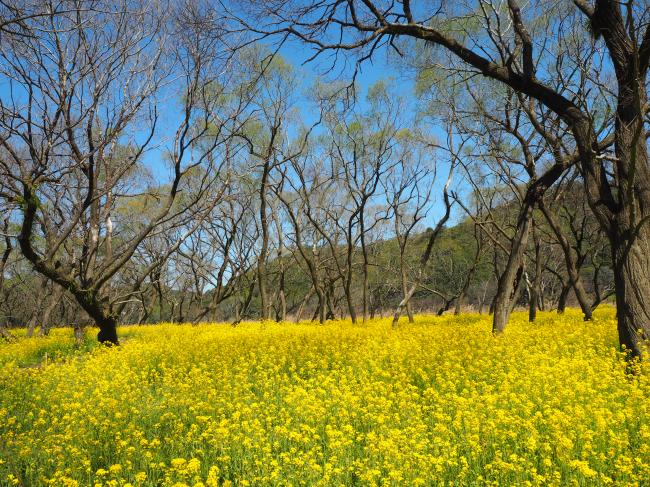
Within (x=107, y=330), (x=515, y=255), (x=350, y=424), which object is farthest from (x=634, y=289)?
A: (x=107, y=330)

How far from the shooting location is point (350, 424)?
5246 millimetres

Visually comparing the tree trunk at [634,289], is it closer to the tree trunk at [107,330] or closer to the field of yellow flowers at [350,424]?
the field of yellow flowers at [350,424]

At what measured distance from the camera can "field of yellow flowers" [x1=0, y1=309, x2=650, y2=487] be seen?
3.92 meters

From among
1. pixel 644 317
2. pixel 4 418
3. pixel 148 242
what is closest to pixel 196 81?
pixel 4 418

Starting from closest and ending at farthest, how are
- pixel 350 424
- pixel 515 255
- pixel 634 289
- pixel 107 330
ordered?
pixel 350 424, pixel 634 289, pixel 515 255, pixel 107 330

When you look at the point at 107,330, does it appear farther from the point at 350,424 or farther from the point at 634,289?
the point at 634,289

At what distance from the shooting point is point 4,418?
248 inches

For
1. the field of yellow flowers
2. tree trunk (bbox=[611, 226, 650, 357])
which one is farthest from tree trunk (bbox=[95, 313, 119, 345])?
tree trunk (bbox=[611, 226, 650, 357])

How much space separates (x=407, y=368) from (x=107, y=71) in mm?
8618

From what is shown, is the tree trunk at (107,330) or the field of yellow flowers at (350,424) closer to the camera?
the field of yellow flowers at (350,424)

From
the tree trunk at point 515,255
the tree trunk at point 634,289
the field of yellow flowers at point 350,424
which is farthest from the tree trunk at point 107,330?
the tree trunk at point 634,289

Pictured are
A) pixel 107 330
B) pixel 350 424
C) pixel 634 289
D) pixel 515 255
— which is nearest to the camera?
pixel 350 424

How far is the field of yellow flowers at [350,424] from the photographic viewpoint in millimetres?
3918

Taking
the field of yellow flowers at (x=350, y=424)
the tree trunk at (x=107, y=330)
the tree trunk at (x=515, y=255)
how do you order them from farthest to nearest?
the tree trunk at (x=107, y=330) < the tree trunk at (x=515, y=255) < the field of yellow flowers at (x=350, y=424)
